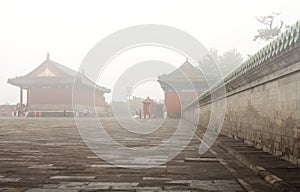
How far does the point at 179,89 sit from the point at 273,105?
34.6 m

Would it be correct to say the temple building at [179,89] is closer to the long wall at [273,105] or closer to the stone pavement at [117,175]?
the long wall at [273,105]

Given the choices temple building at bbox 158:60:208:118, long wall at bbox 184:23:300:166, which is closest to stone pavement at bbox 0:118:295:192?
long wall at bbox 184:23:300:166

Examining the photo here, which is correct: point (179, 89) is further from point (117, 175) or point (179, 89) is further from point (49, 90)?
point (117, 175)

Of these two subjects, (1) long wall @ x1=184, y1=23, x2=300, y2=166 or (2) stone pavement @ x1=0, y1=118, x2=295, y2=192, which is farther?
(1) long wall @ x1=184, y1=23, x2=300, y2=166

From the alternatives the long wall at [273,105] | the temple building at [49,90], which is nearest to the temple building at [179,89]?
the temple building at [49,90]

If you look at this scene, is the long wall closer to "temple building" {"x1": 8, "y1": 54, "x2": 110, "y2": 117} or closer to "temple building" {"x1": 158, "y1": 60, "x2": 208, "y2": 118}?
"temple building" {"x1": 158, "y1": 60, "x2": 208, "y2": 118}

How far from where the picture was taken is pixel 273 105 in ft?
22.0

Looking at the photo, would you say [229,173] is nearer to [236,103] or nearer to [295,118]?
[295,118]

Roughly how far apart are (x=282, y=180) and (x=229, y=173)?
111 cm

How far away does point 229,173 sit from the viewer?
16.1ft

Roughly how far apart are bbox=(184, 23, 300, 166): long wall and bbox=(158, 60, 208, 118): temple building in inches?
1191

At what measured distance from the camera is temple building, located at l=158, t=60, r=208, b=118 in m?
A: 40.4

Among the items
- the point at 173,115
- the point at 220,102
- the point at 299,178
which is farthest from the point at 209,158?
the point at 173,115

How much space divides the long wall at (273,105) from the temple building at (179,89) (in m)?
30.2
